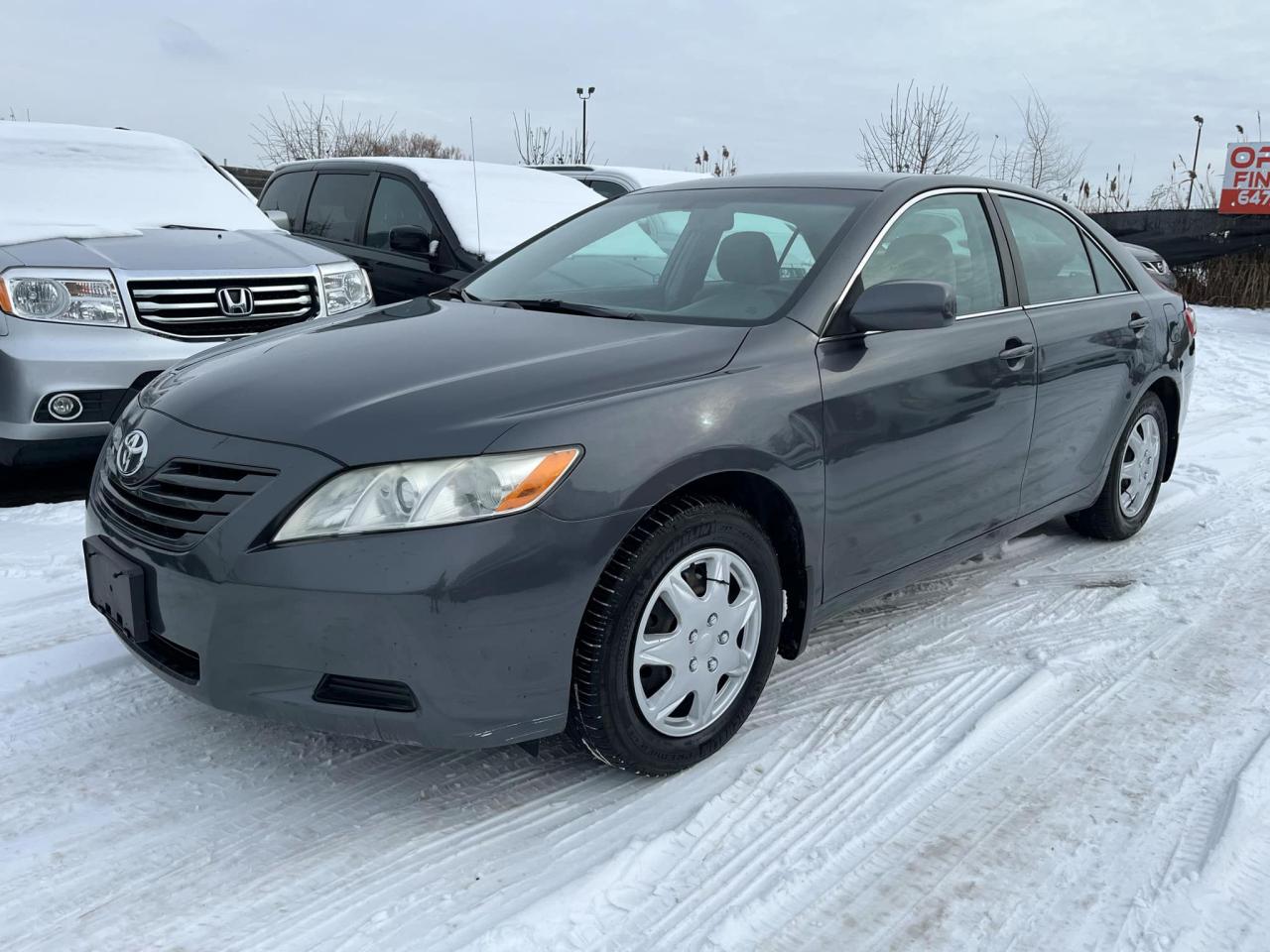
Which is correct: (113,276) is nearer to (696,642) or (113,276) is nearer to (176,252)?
(176,252)

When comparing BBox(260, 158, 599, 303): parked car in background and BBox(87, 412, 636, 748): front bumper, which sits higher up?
BBox(260, 158, 599, 303): parked car in background

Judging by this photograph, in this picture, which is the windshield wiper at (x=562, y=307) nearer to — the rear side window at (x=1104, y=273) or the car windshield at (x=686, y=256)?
the car windshield at (x=686, y=256)

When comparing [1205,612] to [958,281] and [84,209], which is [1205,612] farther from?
[84,209]

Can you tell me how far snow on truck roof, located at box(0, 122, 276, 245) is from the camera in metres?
5.64

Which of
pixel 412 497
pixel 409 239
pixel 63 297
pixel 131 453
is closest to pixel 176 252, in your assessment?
pixel 63 297

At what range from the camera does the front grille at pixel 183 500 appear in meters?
2.44

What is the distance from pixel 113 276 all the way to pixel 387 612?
11.4 feet

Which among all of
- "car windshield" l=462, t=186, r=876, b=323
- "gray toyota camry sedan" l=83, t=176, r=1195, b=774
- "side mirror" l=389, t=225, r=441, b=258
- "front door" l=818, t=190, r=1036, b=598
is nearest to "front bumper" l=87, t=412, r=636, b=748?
"gray toyota camry sedan" l=83, t=176, r=1195, b=774

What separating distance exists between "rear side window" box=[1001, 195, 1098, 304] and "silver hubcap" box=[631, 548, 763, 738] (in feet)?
6.27

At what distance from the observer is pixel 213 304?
17.3ft

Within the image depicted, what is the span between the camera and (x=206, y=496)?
2492 mm

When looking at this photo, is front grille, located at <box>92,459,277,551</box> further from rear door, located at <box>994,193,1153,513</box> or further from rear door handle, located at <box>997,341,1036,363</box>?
rear door, located at <box>994,193,1153,513</box>

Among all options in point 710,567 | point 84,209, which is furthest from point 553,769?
point 84,209

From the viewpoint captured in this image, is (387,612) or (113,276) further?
(113,276)
